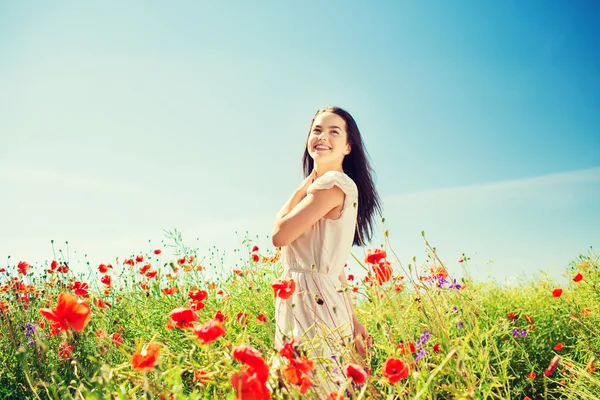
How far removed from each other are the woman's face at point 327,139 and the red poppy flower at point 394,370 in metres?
1.51

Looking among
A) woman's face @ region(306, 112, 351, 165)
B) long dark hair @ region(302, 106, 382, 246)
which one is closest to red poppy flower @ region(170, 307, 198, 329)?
woman's face @ region(306, 112, 351, 165)

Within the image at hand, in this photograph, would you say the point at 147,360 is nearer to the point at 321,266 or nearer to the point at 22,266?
the point at 321,266

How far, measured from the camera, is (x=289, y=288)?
1612mm

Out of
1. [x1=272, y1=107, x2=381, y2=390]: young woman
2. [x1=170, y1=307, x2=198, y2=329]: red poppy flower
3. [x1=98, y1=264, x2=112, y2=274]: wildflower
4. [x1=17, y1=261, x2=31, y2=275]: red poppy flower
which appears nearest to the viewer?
[x1=170, y1=307, x2=198, y2=329]: red poppy flower

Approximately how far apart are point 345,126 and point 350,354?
1.62 meters

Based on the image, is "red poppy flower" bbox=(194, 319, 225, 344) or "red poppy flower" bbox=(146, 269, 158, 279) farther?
"red poppy flower" bbox=(146, 269, 158, 279)

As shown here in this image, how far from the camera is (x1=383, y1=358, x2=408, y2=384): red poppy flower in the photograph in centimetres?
119

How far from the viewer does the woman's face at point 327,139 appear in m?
2.58

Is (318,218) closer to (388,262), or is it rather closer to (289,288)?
(388,262)

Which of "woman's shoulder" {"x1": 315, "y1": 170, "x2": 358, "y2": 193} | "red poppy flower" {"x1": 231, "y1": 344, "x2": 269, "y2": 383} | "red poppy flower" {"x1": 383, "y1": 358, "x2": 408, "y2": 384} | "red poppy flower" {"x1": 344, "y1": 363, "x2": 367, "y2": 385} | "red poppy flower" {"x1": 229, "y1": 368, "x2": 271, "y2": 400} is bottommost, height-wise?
"red poppy flower" {"x1": 383, "y1": 358, "x2": 408, "y2": 384}

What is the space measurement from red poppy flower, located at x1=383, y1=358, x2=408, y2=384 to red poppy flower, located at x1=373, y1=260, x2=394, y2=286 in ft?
2.15

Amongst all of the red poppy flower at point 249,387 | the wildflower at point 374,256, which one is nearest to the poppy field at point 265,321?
the wildflower at point 374,256

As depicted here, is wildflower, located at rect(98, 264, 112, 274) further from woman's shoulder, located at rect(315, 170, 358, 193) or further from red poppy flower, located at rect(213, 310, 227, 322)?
woman's shoulder, located at rect(315, 170, 358, 193)

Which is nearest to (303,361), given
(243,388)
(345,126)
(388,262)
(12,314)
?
(243,388)
